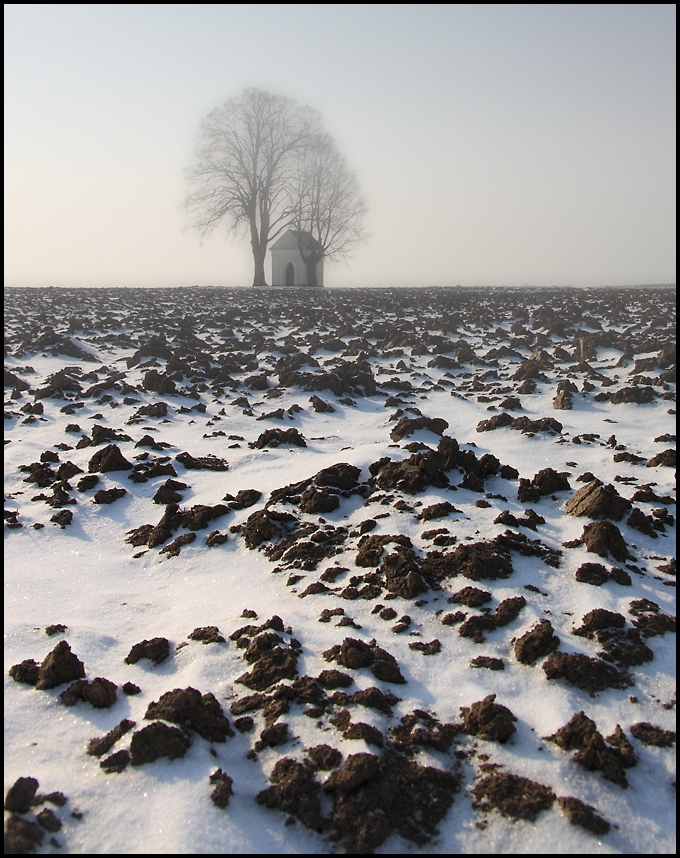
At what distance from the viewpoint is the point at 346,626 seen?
4273 mm

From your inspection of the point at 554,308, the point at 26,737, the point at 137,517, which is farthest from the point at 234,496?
the point at 554,308

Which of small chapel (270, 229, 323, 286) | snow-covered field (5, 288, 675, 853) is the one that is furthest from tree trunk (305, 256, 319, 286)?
snow-covered field (5, 288, 675, 853)

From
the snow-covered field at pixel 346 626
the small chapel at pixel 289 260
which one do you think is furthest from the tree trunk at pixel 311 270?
the snow-covered field at pixel 346 626

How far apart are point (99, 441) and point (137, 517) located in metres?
2.33

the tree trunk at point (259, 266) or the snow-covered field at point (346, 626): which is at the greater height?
the tree trunk at point (259, 266)

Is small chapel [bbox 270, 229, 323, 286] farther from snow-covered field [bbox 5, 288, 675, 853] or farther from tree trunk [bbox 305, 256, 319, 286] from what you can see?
snow-covered field [bbox 5, 288, 675, 853]

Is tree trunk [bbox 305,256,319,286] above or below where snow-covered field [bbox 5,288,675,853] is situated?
above

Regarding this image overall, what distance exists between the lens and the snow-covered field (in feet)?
9.39

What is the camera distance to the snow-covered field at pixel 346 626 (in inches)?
113

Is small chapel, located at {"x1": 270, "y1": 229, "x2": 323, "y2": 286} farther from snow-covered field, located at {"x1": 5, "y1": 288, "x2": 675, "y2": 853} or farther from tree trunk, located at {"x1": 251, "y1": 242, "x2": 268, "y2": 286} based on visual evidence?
snow-covered field, located at {"x1": 5, "y1": 288, "x2": 675, "y2": 853}

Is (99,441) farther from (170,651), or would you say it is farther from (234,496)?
(170,651)

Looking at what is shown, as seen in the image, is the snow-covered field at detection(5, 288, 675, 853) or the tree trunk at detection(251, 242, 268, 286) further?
the tree trunk at detection(251, 242, 268, 286)

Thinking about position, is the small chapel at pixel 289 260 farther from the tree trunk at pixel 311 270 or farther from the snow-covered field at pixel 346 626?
the snow-covered field at pixel 346 626

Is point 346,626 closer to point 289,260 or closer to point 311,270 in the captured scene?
point 311,270
